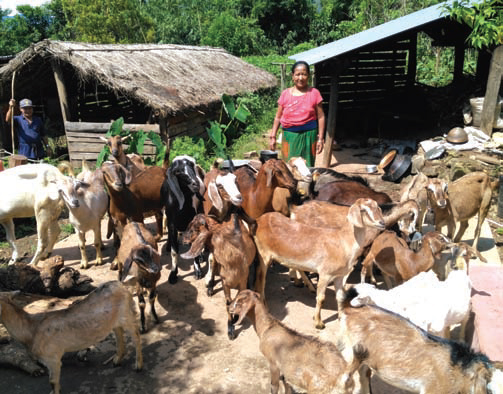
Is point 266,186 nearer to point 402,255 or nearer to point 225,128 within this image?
point 402,255

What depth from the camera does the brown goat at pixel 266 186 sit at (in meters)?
5.79

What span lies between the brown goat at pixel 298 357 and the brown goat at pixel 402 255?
5.72 feet

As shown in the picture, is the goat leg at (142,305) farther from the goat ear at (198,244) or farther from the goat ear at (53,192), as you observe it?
the goat ear at (53,192)

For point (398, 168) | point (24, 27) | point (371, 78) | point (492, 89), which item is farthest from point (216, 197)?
point (24, 27)

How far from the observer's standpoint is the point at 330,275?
511cm

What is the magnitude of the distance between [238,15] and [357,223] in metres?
37.0

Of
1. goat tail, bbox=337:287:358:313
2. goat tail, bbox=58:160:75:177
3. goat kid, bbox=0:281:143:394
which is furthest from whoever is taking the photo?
goat tail, bbox=58:160:75:177

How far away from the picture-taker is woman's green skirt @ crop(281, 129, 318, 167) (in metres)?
7.33

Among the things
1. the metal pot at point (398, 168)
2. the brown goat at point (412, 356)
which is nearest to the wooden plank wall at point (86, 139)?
the metal pot at point (398, 168)

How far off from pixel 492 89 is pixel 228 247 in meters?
7.21

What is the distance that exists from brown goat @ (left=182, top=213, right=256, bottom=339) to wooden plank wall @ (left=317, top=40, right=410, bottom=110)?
961 cm

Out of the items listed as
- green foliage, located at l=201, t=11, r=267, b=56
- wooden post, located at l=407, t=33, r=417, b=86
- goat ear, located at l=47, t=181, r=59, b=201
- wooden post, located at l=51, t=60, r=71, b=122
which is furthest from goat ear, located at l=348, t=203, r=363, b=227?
→ green foliage, located at l=201, t=11, r=267, b=56

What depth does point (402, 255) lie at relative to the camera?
5148mm

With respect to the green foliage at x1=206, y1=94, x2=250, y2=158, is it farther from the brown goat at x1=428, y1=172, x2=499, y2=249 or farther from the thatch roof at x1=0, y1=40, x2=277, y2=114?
the brown goat at x1=428, y1=172, x2=499, y2=249
